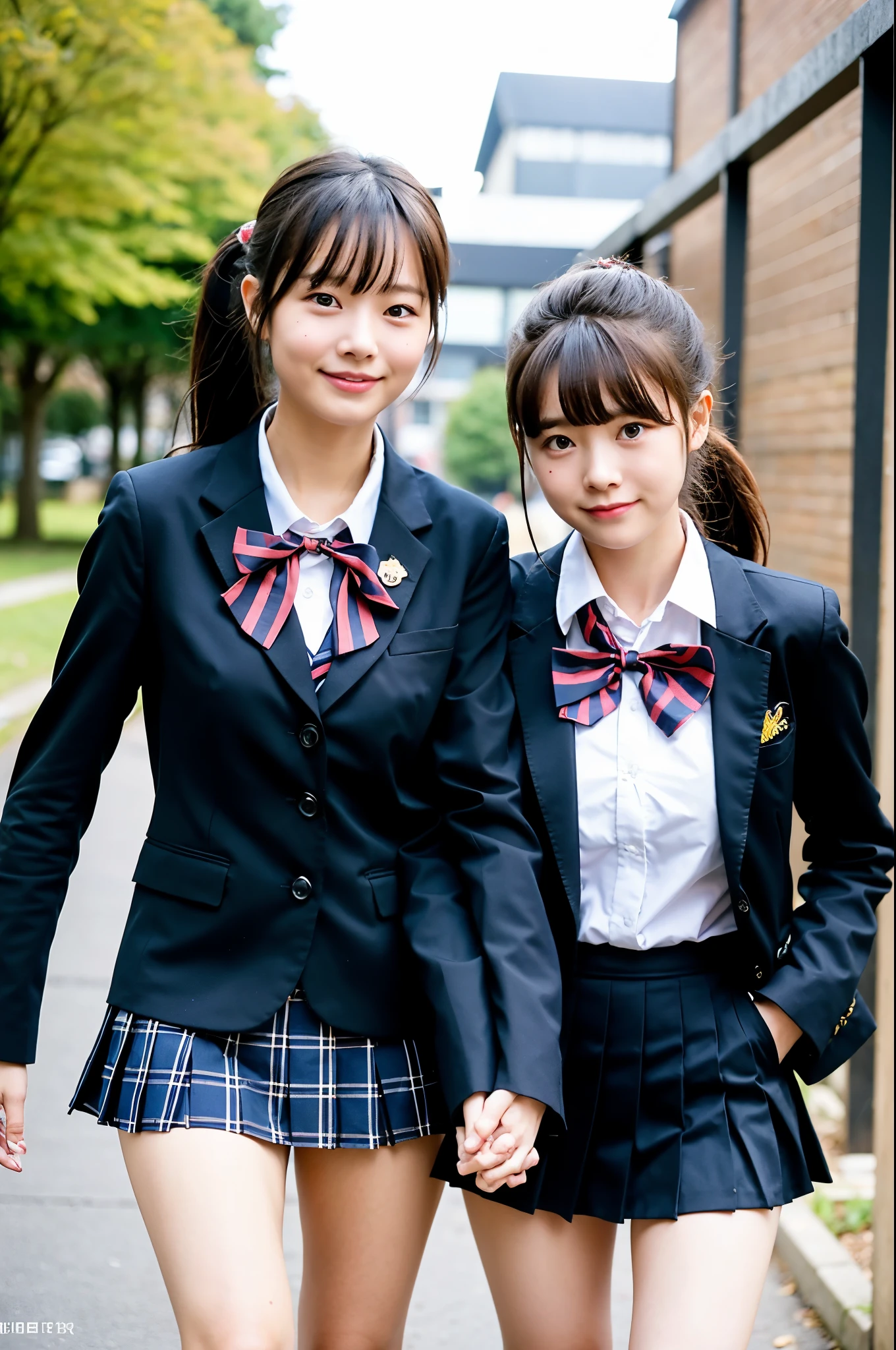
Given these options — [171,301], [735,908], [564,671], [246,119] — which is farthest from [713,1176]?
[171,301]

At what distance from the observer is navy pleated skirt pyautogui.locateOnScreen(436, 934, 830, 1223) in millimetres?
2078

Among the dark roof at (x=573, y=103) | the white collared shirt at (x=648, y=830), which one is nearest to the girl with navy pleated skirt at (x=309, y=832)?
the white collared shirt at (x=648, y=830)

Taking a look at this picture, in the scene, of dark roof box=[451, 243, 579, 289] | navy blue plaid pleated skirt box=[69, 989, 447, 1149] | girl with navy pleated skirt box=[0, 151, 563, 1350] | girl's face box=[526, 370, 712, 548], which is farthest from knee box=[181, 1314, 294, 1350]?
dark roof box=[451, 243, 579, 289]

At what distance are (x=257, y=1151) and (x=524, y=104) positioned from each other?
786cm

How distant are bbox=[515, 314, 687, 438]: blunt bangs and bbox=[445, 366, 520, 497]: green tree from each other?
135ft

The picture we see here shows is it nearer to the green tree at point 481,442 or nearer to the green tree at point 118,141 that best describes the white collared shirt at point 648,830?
the green tree at point 118,141

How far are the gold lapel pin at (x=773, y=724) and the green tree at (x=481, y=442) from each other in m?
41.1

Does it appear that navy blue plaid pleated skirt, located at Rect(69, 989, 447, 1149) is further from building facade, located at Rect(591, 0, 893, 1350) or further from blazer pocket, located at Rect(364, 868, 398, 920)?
building facade, located at Rect(591, 0, 893, 1350)

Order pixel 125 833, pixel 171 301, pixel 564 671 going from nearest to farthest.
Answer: pixel 564 671 < pixel 125 833 < pixel 171 301

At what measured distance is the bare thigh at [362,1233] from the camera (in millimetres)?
2135

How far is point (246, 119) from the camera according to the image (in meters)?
12.9

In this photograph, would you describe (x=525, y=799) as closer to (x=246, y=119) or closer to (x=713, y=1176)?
(x=713, y=1176)

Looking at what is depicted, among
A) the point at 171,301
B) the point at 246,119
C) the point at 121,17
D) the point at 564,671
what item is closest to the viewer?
the point at 564,671

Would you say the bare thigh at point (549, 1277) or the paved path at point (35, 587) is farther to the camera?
the paved path at point (35, 587)
